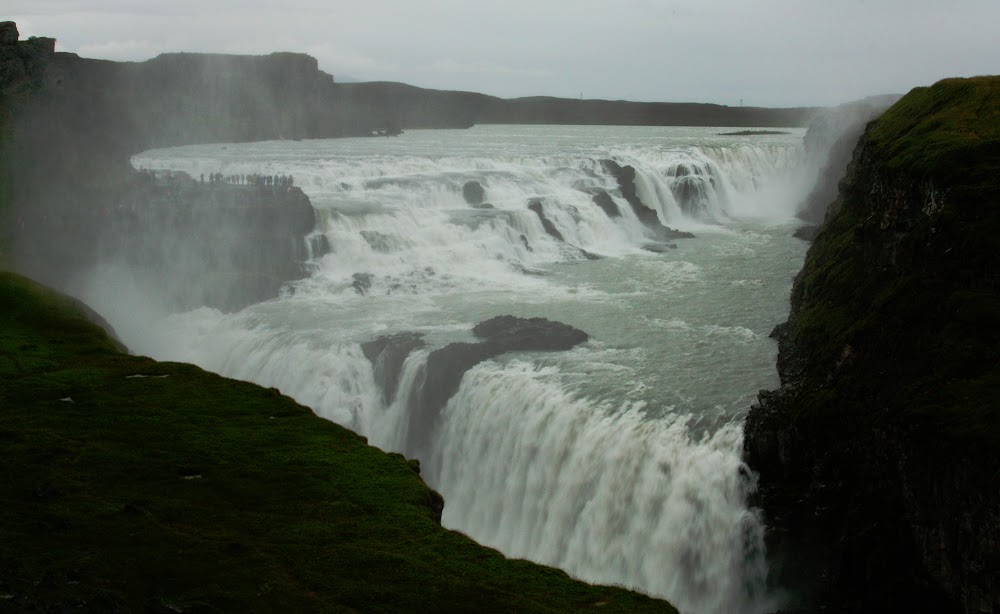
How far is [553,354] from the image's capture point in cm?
2288

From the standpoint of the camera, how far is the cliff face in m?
12.3

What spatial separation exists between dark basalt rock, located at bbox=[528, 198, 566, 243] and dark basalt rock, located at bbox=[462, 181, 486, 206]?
220cm

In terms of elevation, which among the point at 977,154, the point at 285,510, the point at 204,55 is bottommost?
the point at 285,510

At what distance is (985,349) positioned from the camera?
14.0 m

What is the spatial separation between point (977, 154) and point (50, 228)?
28993mm

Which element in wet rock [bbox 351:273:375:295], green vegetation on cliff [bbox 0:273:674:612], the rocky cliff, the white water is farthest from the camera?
the rocky cliff

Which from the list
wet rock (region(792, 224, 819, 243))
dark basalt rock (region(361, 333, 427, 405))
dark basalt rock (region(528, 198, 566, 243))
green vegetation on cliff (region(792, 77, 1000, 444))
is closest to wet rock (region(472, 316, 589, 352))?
dark basalt rock (region(361, 333, 427, 405))

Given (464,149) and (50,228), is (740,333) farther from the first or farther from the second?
(464,149)

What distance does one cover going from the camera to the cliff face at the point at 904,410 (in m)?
12.3

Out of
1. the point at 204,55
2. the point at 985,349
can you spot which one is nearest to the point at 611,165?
the point at 985,349

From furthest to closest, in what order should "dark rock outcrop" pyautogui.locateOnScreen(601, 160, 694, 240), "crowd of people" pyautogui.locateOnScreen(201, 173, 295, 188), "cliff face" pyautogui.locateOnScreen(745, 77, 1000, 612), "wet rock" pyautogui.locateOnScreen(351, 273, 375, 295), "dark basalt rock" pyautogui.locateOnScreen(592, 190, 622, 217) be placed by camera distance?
"dark basalt rock" pyautogui.locateOnScreen(592, 190, 622, 217), "dark rock outcrop" pyautogui.locateOnScreen(601, 160, 694, 240), "crowd of people" pyautogui.locateOnScreen(201, 173, 295, 188), "wet rock" pyautogui.locateOnScreen(351, 273, 375, 295), "cliff face" pyautogui.locateOnScreen(745, 77, 1000, 612)

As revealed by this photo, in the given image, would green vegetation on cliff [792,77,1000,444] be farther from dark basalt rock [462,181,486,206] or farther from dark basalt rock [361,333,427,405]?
dark basalt rock [462,181,486,206]

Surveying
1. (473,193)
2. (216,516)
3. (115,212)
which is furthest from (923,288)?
(115,212)

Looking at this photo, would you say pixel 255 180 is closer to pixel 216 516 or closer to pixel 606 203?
pixel 606 203
